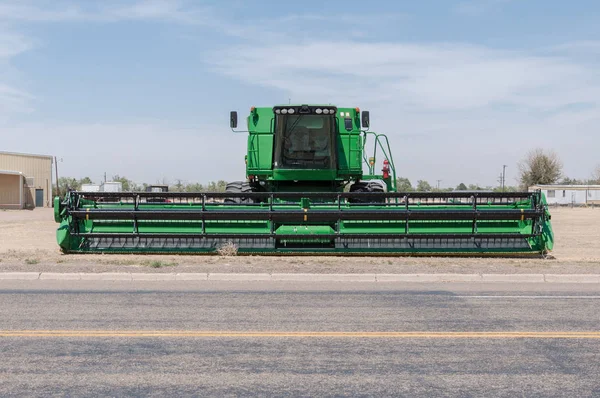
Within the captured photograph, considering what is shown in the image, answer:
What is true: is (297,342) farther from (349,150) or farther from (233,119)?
(349,150)

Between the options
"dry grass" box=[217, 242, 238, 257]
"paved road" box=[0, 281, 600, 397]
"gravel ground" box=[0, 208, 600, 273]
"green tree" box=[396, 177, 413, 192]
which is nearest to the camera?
"paved road" box=[0, 281, 600, 397]

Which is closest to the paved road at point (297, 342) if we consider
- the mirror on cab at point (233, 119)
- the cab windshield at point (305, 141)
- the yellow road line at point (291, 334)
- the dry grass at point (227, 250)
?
the yellow road line at point (291, 334)

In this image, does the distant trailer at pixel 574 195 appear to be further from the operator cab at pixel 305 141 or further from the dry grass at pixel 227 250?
the dry grass at pixel 227 250

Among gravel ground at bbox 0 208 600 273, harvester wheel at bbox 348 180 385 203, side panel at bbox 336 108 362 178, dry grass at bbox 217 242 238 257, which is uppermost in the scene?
side panel at bbox 336 108 362 178

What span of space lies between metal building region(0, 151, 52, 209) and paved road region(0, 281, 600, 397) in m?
51.6

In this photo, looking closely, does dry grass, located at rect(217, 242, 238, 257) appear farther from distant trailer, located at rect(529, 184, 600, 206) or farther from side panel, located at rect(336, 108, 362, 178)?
distant trailer, located at rect(529, 184, 600, 206)

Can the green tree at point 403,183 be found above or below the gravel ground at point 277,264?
above

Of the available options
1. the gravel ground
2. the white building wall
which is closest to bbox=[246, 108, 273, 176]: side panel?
the gravel ground

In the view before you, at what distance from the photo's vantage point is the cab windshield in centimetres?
1636

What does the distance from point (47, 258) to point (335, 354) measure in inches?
376

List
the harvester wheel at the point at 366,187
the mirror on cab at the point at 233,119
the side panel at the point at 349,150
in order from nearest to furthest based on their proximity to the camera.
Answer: the mirror on cab at the point at 233,119 → the side panel at the point at 349,150 → the harvester wheel at the point at 366,187

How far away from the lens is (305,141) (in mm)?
16453

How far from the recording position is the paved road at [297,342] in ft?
17.9

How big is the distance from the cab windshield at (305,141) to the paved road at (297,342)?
624 cm
